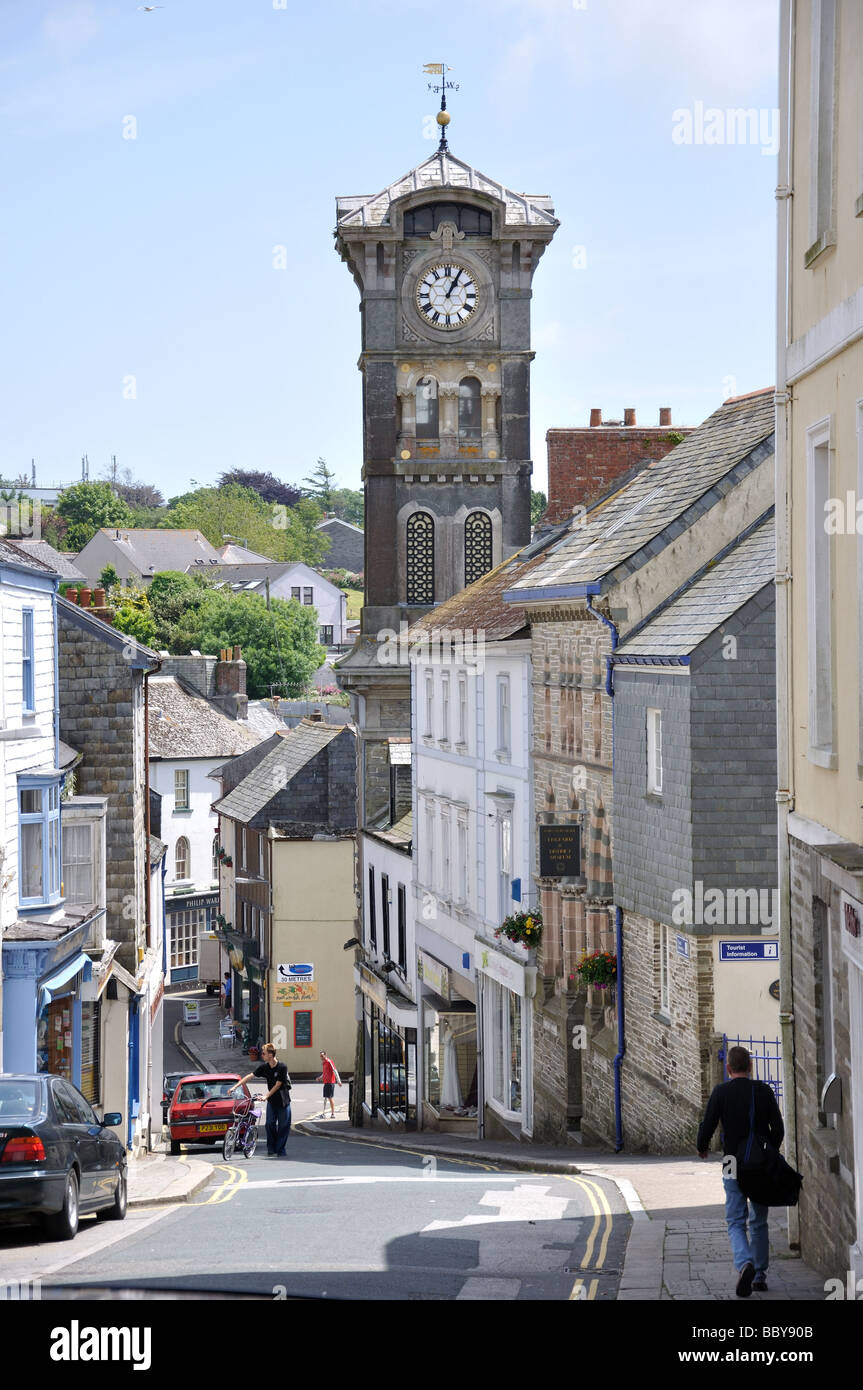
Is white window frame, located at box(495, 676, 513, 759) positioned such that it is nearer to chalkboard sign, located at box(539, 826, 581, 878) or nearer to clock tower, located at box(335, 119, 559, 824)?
chalkboard sign, located at box(539, 826, 581, 878)

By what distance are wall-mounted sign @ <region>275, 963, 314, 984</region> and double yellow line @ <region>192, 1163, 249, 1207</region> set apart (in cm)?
2977

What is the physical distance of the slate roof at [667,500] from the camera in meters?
24.4

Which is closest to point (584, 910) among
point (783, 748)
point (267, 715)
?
point (783, 748)

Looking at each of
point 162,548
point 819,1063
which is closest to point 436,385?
point 819,1063

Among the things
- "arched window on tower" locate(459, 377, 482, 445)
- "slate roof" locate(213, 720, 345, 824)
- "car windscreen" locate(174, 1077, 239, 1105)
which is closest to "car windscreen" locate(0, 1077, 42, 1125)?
"car windscreen" locate(174, 1077, 239, 1105)

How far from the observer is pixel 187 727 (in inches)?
2926

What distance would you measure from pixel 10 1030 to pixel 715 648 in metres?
11.3

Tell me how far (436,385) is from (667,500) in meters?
27.7

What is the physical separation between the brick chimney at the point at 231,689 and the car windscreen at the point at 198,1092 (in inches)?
1752

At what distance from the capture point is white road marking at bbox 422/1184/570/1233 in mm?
15609

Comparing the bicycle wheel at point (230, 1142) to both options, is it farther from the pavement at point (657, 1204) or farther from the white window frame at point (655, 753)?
the white window frame at point (655, 753)

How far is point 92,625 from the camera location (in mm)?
31281

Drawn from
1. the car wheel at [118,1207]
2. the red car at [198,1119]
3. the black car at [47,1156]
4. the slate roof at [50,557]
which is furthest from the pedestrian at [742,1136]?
the slate roof at [50,557]
